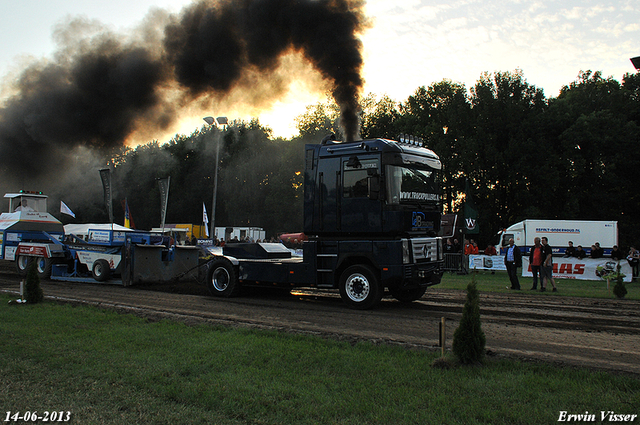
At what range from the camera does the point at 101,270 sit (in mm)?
14336

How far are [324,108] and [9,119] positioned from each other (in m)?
42.9

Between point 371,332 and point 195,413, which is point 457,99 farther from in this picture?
point 195,413

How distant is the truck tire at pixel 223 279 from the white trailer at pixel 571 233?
2128 centimetres

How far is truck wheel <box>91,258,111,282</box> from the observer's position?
561 inches

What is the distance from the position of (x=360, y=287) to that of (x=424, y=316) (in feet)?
4.94

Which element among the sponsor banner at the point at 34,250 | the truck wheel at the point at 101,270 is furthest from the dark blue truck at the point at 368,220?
the sponsor banner at the point at 34,250

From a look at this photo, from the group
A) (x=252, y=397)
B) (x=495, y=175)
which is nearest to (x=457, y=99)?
(x=495, y=175)

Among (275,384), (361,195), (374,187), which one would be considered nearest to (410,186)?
(374,187)

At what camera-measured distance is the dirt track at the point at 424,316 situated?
6.63 metres

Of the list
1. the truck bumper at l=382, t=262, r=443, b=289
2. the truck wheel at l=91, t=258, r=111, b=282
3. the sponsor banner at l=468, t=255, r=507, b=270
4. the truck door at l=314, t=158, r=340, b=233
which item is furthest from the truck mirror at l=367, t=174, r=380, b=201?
the sponsor banner at l=468, t=255, r=507, b=270

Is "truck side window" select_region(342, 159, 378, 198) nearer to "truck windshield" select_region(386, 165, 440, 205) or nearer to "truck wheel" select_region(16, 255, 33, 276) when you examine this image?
"truck windshield" select_region(386, 165, 440, 205)

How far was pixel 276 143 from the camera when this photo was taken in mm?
58094

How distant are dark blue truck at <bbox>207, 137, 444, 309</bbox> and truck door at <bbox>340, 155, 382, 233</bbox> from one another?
2 cm

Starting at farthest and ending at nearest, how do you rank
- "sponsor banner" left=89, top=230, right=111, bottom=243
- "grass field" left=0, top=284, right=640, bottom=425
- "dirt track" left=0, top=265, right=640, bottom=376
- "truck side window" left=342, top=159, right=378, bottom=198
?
"sponsor banner" left=89, top=230, right=111, bottom=243, "truck side window" left=342, top=159, right=378, bottom=198, "dirt track" left=0, top=265, right=640, bottom=376, "grass field" left=0, top=284, right=640, bottom=425
